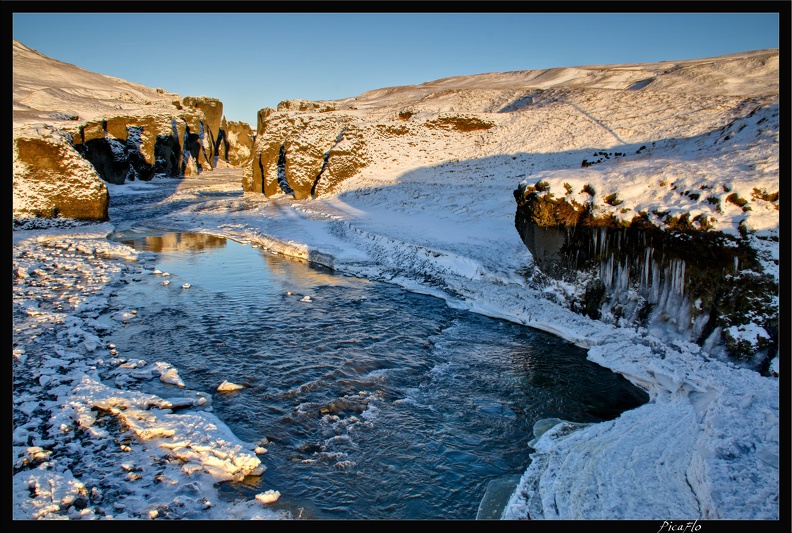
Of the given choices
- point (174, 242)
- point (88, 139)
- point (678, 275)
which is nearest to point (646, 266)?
point (678, 275)

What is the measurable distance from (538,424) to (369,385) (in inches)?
106

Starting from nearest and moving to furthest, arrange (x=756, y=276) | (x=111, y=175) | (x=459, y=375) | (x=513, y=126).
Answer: (x=756, y=276), (x=459, y=375), (x=513, y=126), (x=111, y=175)

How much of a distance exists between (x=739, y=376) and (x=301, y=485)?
22.1 feet

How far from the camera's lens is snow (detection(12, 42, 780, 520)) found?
4949mm

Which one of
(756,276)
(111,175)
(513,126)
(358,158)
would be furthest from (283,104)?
(756,276)

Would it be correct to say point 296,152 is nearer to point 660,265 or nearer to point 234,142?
point 660,265

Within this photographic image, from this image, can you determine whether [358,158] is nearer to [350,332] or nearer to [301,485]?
[350,332]

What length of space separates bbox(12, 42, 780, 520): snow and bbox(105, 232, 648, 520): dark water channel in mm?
379

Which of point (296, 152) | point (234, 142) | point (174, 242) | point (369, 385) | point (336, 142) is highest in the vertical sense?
point (234, 142)

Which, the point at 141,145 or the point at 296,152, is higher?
the point at 141,145

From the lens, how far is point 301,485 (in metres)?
5.39
